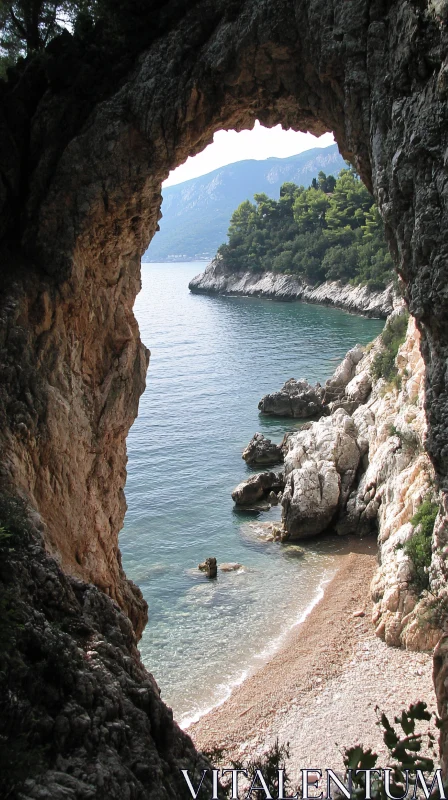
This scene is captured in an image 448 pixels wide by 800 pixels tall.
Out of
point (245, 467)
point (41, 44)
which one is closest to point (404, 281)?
point (41, 44)

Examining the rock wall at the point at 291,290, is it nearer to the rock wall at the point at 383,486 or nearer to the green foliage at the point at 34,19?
the rock wall at the point at 383,486

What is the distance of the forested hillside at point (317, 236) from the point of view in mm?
94500

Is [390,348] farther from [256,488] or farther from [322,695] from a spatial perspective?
[322,695]

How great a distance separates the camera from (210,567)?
1124 inches

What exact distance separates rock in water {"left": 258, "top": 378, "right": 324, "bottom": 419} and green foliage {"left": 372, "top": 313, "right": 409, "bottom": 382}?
38.3 feet

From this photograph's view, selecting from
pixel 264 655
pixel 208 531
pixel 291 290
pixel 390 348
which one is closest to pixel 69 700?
pixel 264 655

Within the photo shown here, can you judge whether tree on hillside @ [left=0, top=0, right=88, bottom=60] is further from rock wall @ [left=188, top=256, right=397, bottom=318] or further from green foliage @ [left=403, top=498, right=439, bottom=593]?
rock wall @ [left=188, top=256, right=397, bottom=318]

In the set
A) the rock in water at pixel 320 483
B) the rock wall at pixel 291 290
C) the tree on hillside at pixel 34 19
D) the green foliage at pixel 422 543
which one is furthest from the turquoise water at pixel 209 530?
the tree on hillside at pixel 34 19

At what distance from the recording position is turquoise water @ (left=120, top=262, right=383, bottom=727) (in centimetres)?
2327

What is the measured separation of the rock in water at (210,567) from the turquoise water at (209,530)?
33 centimetres

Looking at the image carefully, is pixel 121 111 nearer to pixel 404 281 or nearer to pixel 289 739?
pixel 404 281

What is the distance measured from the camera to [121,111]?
44.6ft

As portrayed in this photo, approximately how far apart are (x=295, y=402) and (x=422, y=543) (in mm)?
29640

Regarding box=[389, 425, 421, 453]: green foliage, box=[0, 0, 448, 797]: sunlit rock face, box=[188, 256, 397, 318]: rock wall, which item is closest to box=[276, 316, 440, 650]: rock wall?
box=[389, 425, 421, 453]: green foliage
